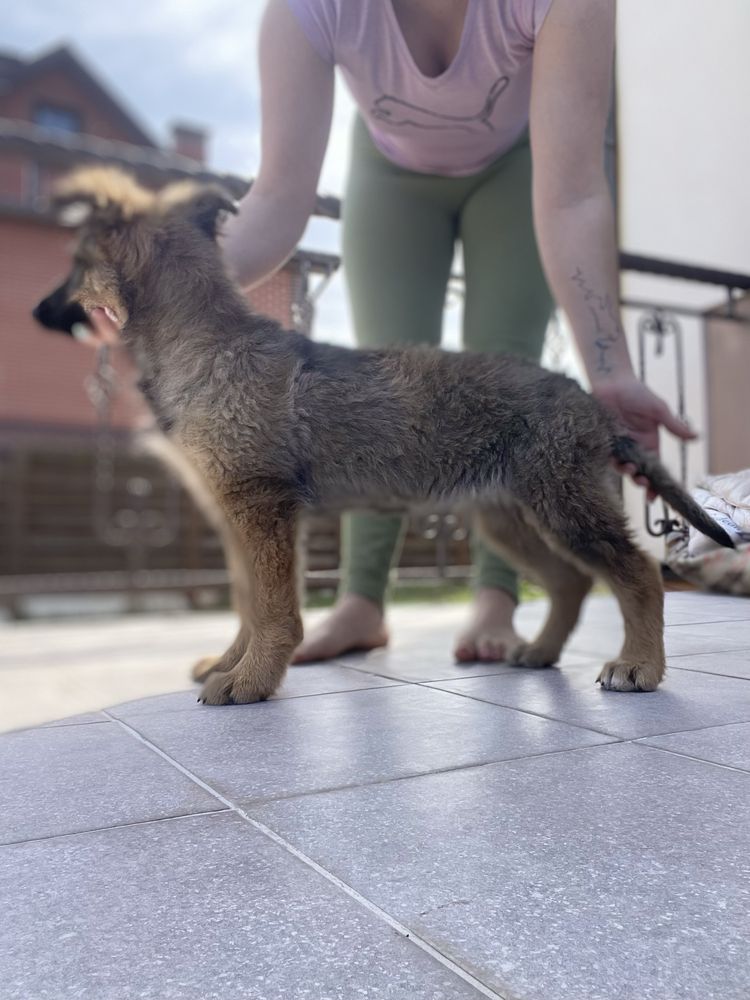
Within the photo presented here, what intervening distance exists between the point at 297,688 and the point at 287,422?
57cm

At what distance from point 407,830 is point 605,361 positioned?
126cm

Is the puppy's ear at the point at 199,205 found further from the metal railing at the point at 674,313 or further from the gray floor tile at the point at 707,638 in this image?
the gray floor tile at the point at 707,638

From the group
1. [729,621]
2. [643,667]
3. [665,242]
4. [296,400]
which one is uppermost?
[665,242]

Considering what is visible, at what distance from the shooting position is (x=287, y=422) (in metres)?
1.88

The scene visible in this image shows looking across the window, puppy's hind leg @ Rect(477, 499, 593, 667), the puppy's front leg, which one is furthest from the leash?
the puppy's front leg

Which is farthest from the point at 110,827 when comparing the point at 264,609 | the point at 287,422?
the point at 287,422

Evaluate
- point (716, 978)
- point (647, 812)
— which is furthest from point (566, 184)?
point (716, 978)

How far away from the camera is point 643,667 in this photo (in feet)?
5.39

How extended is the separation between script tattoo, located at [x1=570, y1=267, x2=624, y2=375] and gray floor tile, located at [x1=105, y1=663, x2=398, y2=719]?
33.2 inches

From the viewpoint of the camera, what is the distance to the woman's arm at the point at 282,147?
2.06 meters

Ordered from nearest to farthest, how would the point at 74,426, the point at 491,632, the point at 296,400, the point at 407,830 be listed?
the point at 407,830 → the point at 296,400 → the point at 491,632 → the point at 74,426

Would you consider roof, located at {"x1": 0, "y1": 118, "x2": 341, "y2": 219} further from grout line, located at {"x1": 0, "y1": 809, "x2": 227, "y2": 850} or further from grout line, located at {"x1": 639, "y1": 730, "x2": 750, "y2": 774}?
grout line, located at {"x1": 0, "y1": 809, "x2": 227, "y2": 850}

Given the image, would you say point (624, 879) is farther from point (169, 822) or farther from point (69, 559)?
point (69, 559)

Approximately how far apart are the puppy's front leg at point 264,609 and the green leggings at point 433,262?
0.71 m
